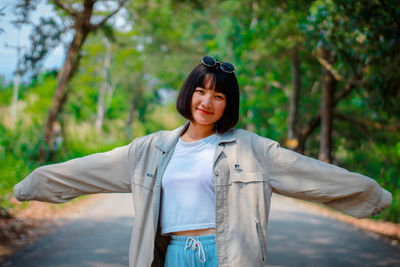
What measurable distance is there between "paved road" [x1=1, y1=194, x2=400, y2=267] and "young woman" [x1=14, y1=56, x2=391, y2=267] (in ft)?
9.90

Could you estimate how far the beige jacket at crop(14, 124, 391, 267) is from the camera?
2.38 metres

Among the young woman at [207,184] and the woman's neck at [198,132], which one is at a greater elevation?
the woman's neck at [198,132]

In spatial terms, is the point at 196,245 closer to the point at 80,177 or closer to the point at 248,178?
the point at 248,178

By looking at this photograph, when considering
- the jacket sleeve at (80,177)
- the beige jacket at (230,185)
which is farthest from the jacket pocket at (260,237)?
the jacket sleeve at (80,177)

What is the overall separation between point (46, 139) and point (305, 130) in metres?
11.3

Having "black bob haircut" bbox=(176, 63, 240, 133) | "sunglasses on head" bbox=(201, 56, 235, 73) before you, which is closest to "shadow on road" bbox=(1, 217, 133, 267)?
"black bob haircut" bbox=(176, 63, 240, 133)

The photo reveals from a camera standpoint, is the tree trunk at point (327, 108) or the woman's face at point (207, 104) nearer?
the woman's face at point (207, 104)

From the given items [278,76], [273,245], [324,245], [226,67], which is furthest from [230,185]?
[278,76]

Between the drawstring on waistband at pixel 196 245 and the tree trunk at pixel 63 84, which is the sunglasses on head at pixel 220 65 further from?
the tree trunk at pixel 63 84

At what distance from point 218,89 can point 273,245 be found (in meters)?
4.76

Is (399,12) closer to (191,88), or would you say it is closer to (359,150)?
(191,88)

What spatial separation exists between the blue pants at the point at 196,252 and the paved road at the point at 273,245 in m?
3.10

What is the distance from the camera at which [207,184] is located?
2461mm

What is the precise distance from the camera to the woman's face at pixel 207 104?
2.58 meters
